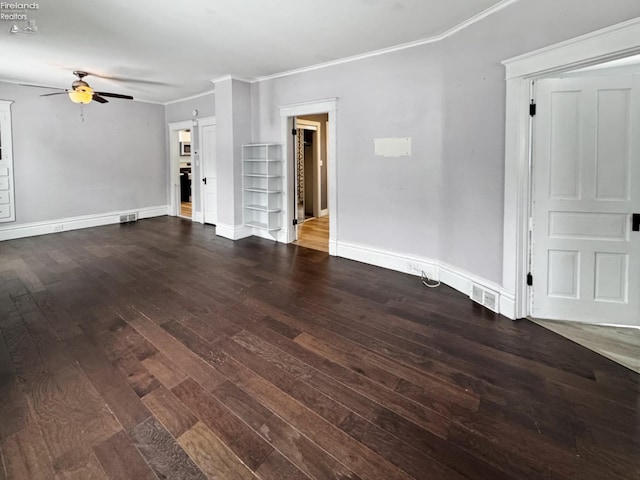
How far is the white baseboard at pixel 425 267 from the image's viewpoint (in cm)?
315

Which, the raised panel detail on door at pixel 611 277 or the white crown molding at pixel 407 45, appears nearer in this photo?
the raised panel detail on door at pixel 611 277

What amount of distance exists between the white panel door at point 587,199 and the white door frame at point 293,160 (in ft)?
8.48

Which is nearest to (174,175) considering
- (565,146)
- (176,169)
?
(176,169)

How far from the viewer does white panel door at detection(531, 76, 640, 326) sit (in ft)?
8.86

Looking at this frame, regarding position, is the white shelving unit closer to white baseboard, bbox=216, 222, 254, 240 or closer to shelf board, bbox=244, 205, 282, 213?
shelf board, bbox=244, 205, 282, 213

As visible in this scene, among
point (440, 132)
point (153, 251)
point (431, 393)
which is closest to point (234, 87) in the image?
point (153, 251)

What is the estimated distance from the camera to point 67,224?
22.4 feet

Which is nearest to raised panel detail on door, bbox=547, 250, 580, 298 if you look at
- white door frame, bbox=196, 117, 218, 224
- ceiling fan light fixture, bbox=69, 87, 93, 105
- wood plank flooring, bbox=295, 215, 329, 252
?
wood plank flooring, bbox=295, 215, 329, 252

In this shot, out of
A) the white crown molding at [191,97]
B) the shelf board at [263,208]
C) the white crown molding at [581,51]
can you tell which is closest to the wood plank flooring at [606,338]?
the white crown molding at [581,51]

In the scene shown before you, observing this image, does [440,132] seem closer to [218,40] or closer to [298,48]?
[298,48]

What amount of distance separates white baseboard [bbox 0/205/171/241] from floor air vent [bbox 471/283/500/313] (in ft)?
24.4

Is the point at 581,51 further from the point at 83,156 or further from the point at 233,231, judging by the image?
the point at 83,156

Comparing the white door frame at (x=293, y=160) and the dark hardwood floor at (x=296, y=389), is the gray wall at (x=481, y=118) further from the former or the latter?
the white door frame at (x=293, y=160)

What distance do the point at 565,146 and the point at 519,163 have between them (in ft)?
1.20
